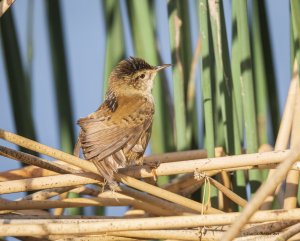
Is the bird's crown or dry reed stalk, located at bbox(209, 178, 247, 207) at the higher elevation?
the bird's crown

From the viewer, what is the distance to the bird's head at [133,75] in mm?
4730

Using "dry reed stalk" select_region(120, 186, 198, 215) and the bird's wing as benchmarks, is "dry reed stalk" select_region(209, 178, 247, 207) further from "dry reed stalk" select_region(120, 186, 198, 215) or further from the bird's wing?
the bird's wing

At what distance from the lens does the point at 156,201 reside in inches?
152

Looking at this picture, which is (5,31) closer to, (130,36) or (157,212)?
(130,36)

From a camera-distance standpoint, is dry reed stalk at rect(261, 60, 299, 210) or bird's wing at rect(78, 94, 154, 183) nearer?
bird's wing at rect(78, 94, 154, 183)

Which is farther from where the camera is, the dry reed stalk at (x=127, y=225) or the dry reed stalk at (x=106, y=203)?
the dry reed stalk at (x=106, y=203)

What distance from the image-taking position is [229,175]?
4301mm

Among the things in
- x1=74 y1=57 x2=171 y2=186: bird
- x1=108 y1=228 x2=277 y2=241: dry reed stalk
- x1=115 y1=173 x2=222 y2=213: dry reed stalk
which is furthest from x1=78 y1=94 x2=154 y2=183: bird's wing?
x1=108 y1=228 x2=277 y2=241: dry reed stalk

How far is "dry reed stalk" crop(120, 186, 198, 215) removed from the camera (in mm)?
3793

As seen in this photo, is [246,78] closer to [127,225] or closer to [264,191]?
[127,225]

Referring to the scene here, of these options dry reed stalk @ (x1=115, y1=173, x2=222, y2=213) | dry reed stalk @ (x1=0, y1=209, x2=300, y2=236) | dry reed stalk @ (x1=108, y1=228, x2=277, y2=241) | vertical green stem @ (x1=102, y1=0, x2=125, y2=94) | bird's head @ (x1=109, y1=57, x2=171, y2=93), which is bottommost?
dry reed stalk @ (x1=108, y1=228, x2=277, y2=241)

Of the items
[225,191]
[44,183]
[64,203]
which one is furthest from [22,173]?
[225,191]

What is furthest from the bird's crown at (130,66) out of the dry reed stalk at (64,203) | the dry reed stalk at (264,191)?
the dry reed stalk at (264,191)

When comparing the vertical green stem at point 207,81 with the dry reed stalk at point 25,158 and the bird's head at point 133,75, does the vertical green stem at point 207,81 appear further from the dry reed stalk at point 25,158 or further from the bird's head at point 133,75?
the bird's head at point 133,75
